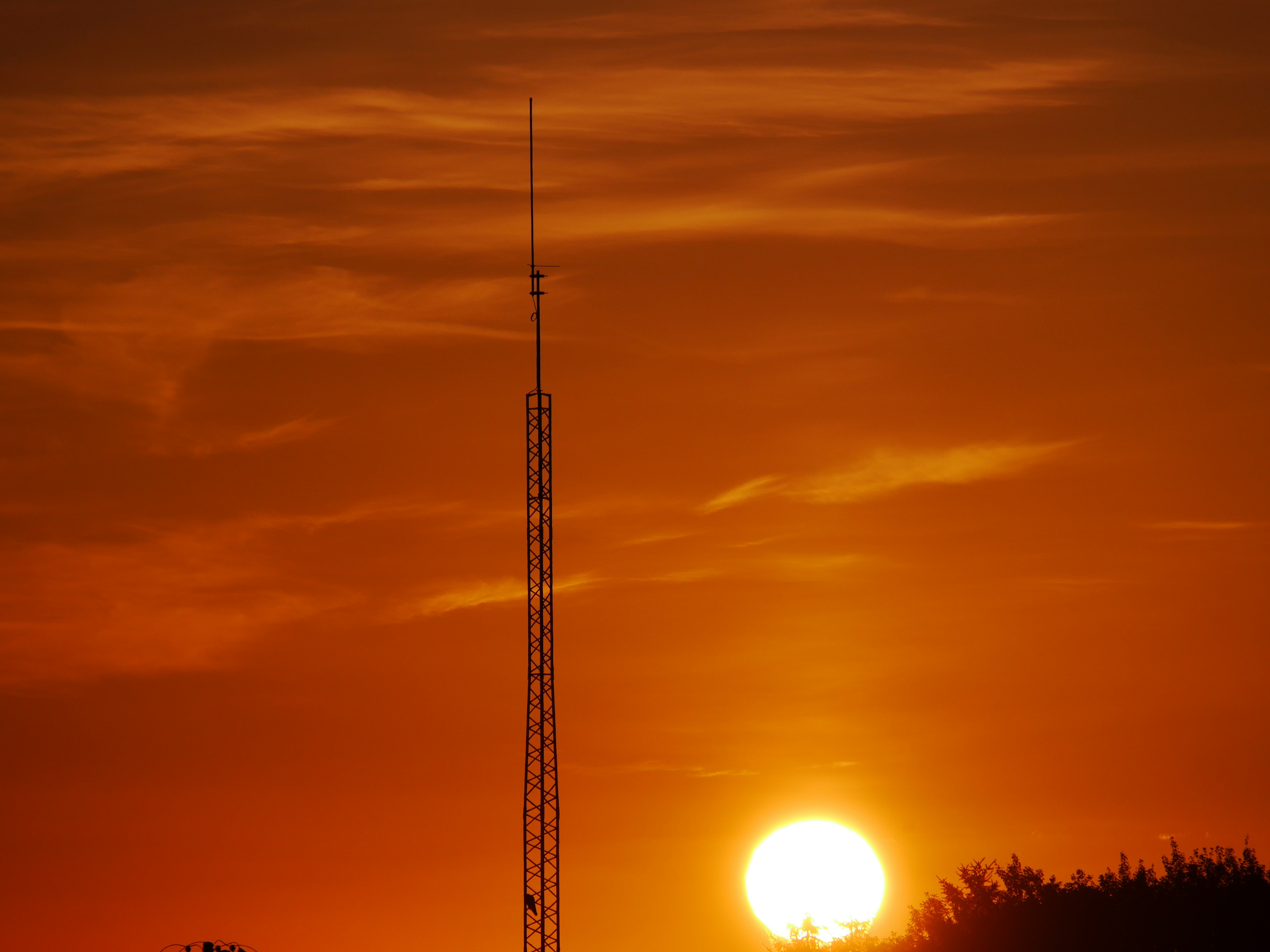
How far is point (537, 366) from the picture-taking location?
103875 millimetres

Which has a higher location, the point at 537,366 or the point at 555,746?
the point at 537,366

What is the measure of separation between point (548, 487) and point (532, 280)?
8584mm

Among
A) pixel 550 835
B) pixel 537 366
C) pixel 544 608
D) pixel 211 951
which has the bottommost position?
pixel 211 951

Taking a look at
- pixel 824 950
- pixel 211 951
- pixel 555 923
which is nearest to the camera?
pixel 211 951

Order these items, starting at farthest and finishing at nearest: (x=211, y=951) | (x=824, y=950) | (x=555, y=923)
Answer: (x=824, y=950)
(x=555, y=923)
(x=211, y=951)

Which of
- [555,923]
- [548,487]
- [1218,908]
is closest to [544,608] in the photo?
[548,487]

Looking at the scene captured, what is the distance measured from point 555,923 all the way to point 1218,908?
26061mm

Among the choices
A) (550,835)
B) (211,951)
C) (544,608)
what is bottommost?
(211,951)

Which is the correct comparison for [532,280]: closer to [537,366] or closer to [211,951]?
[537,366]

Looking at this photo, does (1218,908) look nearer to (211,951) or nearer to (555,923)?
(555,923)

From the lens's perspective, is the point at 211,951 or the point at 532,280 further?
the point at 532,280

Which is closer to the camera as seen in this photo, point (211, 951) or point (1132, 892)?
point (211, 951)

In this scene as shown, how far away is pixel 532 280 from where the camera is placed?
102 meters

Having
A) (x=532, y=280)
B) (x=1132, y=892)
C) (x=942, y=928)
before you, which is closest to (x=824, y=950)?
(x=942, y=928)
